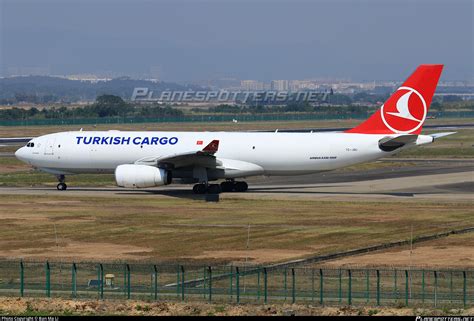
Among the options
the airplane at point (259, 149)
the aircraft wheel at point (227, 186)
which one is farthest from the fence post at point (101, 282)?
the aircraft wheel at point (227, 186)

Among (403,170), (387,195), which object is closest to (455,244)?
(387,195)

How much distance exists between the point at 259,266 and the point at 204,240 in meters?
8.67

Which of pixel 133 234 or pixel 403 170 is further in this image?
pixel 403 170

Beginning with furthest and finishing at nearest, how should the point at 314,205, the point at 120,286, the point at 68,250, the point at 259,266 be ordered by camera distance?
1. the point at 314,205
2. the point at 68,250
3. the point at 259,266
4. the point at 120,286

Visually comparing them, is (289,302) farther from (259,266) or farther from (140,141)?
(140,141)

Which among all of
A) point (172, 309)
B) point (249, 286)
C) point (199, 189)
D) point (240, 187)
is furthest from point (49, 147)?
point (172, 309)

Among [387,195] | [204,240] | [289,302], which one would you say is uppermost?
[387,195]

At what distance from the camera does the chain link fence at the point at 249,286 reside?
121 ft

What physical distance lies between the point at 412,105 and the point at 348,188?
984 cm

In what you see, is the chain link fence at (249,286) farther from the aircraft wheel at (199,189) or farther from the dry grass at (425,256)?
the aircraft wheel at (199,189)

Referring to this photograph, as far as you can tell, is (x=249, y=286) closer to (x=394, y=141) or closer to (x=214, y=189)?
(x=394, y=141)

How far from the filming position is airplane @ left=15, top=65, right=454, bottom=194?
7281 cm

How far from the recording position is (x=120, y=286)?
3928 cm

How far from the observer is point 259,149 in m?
73.8
